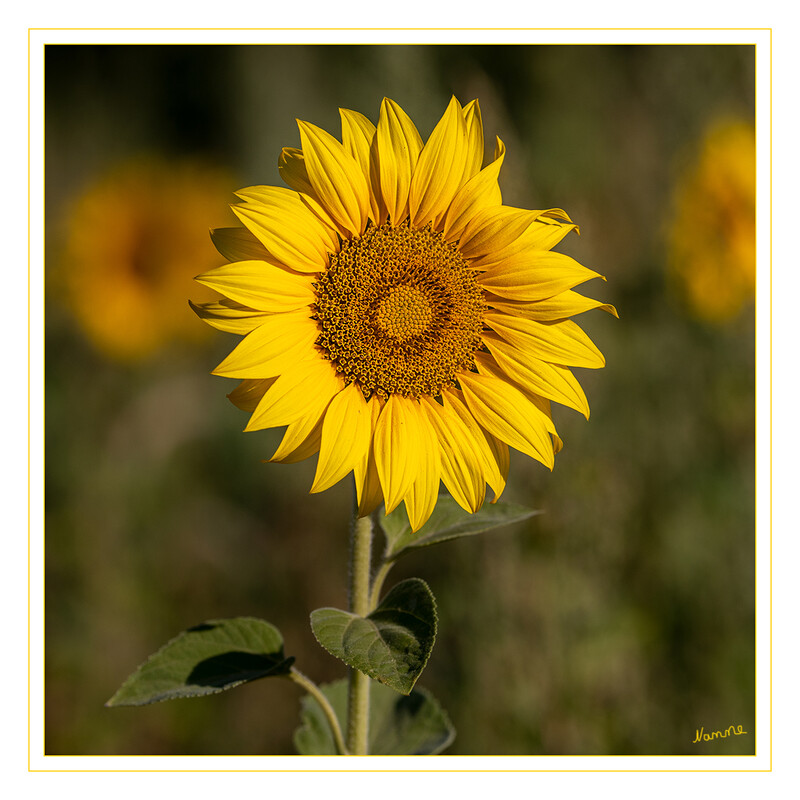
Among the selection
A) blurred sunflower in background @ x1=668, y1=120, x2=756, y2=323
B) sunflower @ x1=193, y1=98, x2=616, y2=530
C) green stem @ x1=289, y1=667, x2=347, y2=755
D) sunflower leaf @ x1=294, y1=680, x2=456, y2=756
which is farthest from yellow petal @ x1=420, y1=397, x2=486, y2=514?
blurred sunflower in background @ x1=668, y1=120, x2=756, y2=323

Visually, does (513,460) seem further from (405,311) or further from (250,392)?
(250,392)

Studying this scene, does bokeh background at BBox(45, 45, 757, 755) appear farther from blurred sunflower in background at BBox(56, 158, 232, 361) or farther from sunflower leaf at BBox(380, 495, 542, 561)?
sunflower leaf at BBox(380, 495, 542, 561)

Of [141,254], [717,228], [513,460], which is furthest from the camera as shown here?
[141,254]

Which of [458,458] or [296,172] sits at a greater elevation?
[296,172]

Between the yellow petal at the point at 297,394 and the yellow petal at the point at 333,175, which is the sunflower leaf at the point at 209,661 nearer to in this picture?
the yellow petal at the point at 297,394

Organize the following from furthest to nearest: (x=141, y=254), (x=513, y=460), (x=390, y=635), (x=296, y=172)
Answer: (x=141, y=254) → (x=513, y=460) → (x=296, y=172) → (x=390, y=635)
